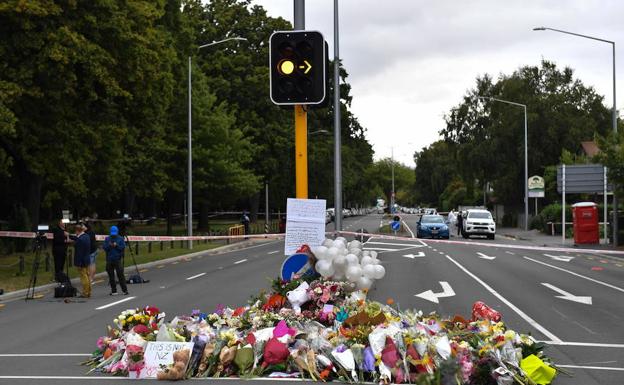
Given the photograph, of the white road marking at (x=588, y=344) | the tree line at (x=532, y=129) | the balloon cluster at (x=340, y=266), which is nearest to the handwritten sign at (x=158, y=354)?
the balloon cluster at (x=340, y=266)

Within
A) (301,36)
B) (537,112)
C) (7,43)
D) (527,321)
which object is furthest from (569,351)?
(537,112)

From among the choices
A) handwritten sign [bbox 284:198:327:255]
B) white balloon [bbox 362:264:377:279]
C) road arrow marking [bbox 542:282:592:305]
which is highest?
handwritten sign [bbox 284:198:327:255]

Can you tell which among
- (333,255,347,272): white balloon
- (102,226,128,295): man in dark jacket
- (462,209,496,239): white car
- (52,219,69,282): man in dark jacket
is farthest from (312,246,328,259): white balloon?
(462,209,496,239): white car

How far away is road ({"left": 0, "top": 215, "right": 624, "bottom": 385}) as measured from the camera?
8906mm

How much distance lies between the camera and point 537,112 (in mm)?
59031

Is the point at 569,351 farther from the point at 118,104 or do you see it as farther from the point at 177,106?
the point at 177,106

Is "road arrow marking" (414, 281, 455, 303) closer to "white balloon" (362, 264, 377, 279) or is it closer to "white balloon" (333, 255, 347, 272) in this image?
"white balloon" (362, 264, 377, 279)

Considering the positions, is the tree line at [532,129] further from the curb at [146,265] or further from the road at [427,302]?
the road at [427,302]

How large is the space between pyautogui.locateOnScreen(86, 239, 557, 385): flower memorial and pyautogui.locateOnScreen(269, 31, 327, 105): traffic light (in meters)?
2.79

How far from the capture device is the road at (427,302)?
8.91 m

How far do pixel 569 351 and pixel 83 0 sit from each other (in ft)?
59.1

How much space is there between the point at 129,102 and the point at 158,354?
18.2m

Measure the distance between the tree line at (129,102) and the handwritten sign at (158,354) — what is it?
5.07 meters

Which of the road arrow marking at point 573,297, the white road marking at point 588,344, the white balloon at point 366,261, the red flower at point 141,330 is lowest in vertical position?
the road arrow marking at point 573,297
